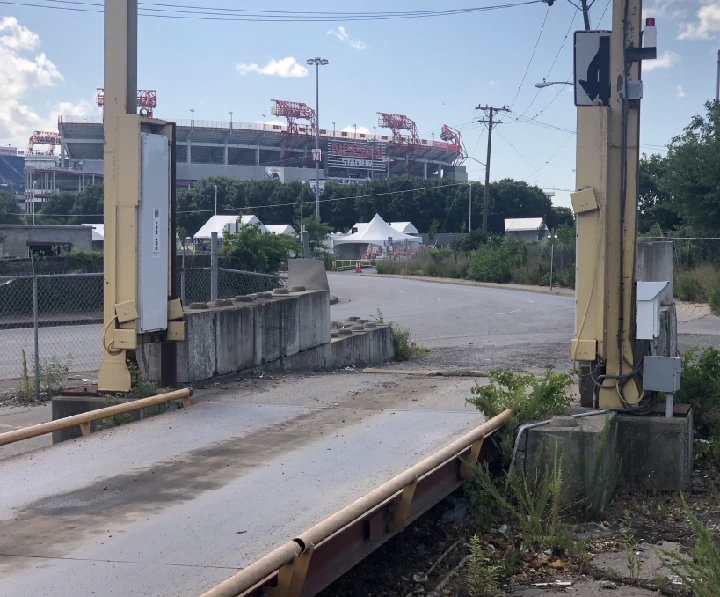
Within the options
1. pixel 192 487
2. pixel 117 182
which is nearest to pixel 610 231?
pixel 192 487

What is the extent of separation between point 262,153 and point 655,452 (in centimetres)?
14041

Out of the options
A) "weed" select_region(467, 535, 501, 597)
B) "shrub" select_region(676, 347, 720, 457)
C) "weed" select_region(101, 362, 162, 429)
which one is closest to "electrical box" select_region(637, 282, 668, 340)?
"shrub" select_region(676, 347, 720, 457)

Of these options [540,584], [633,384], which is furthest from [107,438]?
[633,384]

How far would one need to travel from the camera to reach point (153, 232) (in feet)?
29.4

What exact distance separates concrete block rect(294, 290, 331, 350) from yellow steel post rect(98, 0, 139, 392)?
448 cm

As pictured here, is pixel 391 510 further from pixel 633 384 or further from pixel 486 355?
pixel 486 355

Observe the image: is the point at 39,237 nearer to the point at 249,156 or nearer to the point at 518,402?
the point at 518,402

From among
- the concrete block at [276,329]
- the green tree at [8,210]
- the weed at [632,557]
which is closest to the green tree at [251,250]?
the concrete block at [276,329]

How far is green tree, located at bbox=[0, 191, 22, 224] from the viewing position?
10256 centimetres

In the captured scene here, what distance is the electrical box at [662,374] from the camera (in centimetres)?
761

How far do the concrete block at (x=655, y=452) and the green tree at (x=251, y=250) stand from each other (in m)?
18.0

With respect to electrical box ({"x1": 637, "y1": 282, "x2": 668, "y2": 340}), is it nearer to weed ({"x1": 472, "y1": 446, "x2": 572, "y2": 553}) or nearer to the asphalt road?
weed ({"x1": 472, "y1": 446, "x2": 572, "y2": 553})

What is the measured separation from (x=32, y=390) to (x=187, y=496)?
791cm

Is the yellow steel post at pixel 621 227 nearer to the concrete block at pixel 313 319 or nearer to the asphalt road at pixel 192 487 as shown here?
the asphalt road at pixel 192 487
